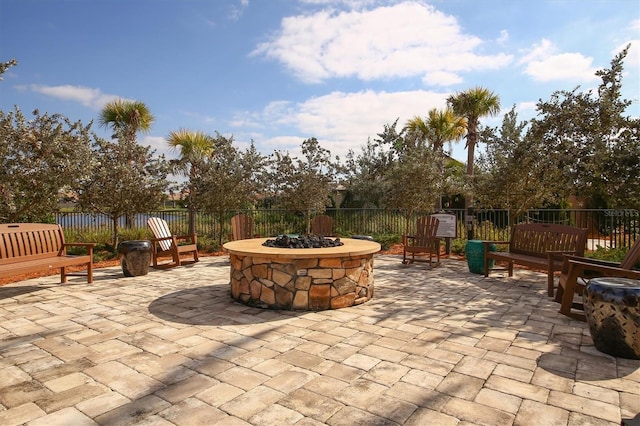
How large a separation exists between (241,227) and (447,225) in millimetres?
4687

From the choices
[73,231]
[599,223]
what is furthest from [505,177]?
[73,231]

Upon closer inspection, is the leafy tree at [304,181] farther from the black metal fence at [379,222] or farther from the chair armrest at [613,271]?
the chair armrest at [613,271]

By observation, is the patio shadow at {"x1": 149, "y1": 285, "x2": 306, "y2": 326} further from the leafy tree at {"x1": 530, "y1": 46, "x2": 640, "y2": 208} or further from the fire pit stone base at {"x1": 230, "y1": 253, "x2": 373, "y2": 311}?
the leafy tree at {"x1": 530, "y1": 46, "x2": 640, "y2": 208}

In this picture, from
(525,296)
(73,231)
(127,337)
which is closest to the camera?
(127,337)

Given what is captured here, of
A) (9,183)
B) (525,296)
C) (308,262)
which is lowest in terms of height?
(525,296)

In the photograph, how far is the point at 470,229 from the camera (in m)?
9.33

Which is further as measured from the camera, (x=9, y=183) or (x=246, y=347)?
(x=9, y=183)

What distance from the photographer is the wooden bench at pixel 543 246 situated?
541 cm

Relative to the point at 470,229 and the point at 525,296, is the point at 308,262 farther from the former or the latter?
the point at 470,229

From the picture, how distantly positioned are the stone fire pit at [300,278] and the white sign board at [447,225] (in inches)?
179

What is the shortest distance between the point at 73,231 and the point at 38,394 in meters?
9.66

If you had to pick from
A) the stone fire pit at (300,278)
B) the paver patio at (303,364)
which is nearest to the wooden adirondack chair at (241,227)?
the paver patio at (303,364)

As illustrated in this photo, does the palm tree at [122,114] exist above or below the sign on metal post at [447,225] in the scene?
above

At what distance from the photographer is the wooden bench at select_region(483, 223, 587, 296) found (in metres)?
5.41
